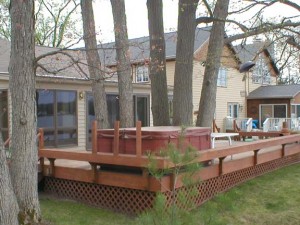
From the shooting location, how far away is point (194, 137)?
258 inches

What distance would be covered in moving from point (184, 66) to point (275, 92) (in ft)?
59.7

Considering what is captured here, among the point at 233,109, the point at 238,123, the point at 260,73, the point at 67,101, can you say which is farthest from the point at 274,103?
the point at 67,101

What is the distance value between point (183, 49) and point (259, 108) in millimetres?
17892

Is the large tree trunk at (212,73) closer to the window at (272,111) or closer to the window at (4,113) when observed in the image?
the window at (4,113)

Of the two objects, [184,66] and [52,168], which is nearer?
[52,168]

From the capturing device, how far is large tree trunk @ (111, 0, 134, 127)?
861cm

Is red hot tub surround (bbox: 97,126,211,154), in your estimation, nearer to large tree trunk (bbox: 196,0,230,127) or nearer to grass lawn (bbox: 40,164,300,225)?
grass lawn (bbox: 40,164,300,225)

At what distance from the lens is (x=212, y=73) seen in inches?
368

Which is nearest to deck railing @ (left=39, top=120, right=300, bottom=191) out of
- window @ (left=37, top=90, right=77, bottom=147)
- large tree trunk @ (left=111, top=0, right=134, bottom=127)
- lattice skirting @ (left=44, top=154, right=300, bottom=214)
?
lattice skirting @ (left=44, top=154, right=300, bottom=214)

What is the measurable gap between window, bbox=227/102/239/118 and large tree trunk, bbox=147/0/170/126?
15.2 m

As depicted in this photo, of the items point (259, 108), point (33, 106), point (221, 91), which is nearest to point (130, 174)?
point (33, 106)

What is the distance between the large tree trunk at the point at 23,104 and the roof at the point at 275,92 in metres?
21.4

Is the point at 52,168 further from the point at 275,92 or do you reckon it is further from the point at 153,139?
the point at 275,92

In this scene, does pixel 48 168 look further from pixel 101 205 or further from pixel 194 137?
pixel 194 137
